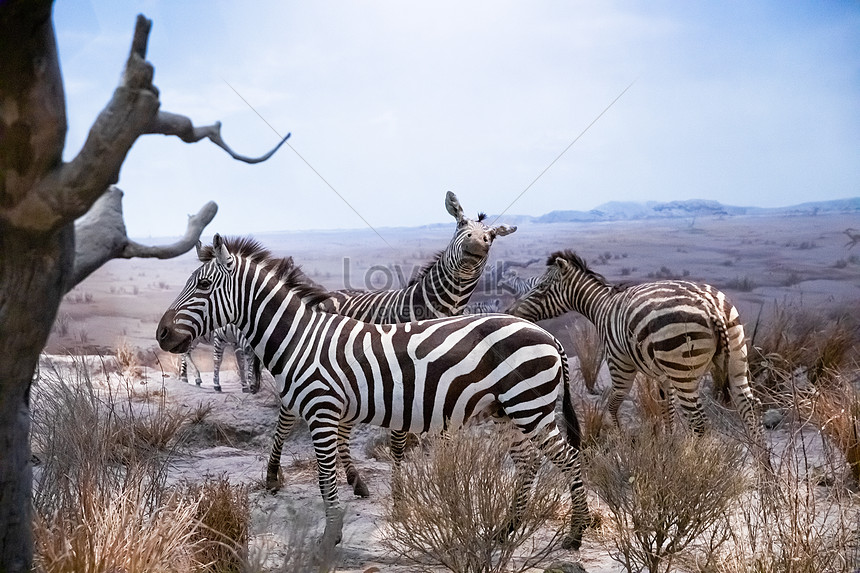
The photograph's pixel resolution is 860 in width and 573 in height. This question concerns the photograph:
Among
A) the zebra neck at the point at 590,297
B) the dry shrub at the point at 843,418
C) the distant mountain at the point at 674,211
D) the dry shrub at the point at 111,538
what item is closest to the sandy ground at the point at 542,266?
the distant mountain at the point at 674,211

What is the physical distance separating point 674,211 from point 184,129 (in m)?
8.95

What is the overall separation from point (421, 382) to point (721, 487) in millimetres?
1763

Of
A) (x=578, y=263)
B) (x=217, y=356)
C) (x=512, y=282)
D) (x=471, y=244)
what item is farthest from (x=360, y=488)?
(x=512, y=282)

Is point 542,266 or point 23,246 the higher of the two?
point 23,246

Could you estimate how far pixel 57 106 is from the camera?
183cm

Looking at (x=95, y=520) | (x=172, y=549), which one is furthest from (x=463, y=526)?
(x=95, y=520)

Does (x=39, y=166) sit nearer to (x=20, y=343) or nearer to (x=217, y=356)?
(x=20, y=343)

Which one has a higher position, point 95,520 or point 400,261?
point 400,261

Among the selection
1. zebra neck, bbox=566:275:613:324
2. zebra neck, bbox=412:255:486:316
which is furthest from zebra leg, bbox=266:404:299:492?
zebra neck, bbox=566:275:613:324

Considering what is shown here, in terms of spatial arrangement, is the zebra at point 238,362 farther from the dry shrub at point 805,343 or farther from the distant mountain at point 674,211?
the dry shrub at point 805,343

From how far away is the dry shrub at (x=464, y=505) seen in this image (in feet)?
10.6

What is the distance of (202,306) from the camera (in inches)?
178

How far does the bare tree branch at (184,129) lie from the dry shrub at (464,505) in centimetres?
176

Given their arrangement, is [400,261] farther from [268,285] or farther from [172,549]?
[172,549]
